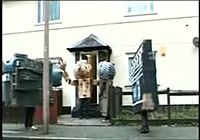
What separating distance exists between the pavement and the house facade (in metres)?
5.01

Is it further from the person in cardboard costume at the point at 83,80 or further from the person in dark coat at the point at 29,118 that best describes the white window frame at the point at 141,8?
the person in dark coat at the point at 29,118

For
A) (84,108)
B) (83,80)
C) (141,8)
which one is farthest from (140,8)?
(84,108)

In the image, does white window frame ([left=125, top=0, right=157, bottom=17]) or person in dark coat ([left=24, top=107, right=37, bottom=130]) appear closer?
person in dark coat ([left=24, top=107, right=37, bottom=130])

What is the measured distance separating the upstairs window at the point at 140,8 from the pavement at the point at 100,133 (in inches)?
248

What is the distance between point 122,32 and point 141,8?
1.20m

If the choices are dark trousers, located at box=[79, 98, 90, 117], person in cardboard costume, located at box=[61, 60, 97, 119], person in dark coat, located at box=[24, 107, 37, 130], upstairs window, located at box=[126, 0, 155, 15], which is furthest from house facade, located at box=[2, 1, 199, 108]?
person in dark coat, located at box=[24, 107, 37, 130]

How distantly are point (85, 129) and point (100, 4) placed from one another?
7480 millimetres

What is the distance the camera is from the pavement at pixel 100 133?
10195 mm

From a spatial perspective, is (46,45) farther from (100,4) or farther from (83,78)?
(100,4)

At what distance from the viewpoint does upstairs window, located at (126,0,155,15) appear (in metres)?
17.5

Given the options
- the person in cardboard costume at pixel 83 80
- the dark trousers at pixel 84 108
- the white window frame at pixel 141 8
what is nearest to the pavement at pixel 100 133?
the person in cardboard costume at pixel 83 80

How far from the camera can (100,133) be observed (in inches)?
436

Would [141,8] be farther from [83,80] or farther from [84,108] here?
[84,108]

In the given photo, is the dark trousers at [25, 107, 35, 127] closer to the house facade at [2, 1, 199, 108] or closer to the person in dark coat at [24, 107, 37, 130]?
the person in dark coat at [24, 107, 37, 130]
